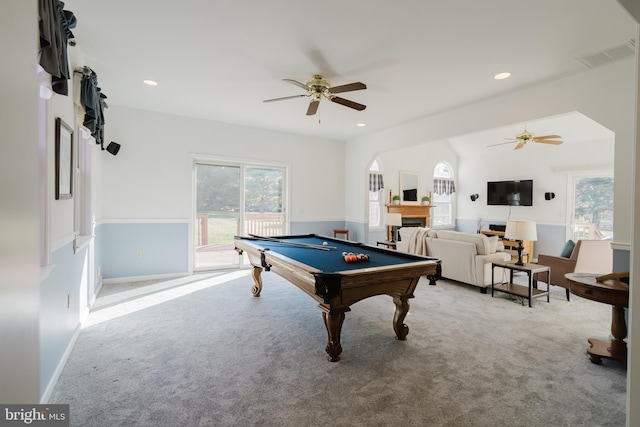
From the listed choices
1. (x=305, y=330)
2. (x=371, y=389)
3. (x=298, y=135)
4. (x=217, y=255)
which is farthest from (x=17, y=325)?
(x=298, y=135)

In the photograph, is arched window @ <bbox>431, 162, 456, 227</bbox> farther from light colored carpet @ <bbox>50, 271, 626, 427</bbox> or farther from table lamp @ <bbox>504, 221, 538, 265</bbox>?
light colored carpet @ <bbox>50, 271, 626, 427</bbox>

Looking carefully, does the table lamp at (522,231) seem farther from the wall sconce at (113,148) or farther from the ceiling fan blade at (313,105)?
the wall sconce at (113,148)

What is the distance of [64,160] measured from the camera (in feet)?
7.84

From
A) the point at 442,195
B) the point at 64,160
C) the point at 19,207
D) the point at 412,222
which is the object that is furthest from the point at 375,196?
the point at 19,207

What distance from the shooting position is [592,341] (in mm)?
2533

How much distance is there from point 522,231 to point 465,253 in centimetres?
80

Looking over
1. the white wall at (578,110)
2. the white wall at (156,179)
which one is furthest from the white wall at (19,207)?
the white wall at (156,179)

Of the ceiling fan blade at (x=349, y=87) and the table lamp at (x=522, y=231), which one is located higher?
the ceiling fan blade at (x=349, y=87)

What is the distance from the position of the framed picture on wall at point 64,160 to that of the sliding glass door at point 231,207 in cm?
264

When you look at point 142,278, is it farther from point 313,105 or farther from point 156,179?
point 313,105

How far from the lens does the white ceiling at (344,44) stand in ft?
7.16

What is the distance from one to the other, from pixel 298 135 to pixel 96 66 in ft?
11.6
